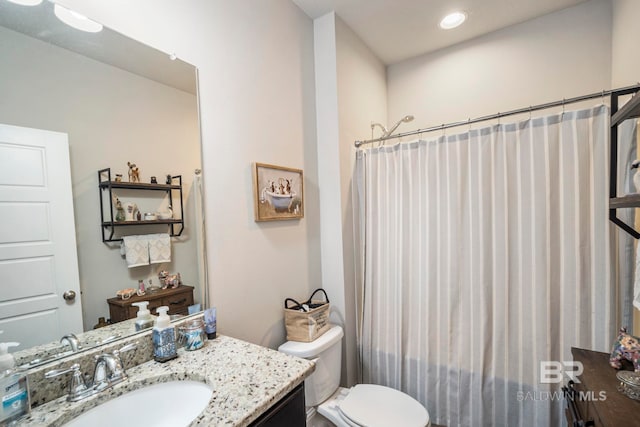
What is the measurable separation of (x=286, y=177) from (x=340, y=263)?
0.69 m

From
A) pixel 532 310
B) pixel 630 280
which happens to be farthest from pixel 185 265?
pixel 630 280

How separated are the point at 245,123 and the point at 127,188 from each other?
0.64 meters

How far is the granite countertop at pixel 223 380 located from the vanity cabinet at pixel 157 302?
0.17 m

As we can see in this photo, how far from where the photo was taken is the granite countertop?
725 millimetres

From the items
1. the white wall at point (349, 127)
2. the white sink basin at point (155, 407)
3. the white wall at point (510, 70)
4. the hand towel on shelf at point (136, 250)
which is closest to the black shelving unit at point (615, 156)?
the white wall at point (510, 70)

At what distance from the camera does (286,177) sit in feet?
5.52

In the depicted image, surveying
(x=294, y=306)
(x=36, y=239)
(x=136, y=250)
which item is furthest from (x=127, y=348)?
(x=294, y=306)

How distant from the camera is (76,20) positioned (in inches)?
35.6

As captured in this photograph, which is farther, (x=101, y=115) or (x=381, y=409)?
(x=381, y=409)

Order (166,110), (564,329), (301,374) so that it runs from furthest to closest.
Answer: (564,329) → (166,110) → (301,374)

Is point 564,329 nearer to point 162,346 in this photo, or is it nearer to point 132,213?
point 162,346

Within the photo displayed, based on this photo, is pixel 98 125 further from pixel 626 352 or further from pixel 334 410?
A: pixel 626 352

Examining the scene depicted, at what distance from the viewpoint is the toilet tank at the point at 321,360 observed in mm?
1482

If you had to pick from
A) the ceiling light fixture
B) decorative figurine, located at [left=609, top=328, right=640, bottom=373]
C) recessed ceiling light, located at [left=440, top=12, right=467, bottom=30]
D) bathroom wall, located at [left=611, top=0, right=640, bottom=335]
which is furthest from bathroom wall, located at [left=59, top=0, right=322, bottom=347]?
bathroom wall, located at [left=611, top=0, right=640, bottom=335]
